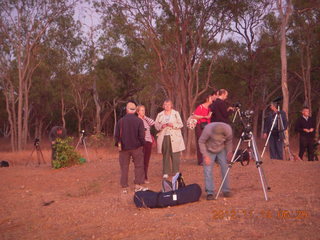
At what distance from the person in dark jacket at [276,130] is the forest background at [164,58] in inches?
207

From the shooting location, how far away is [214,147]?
682cm

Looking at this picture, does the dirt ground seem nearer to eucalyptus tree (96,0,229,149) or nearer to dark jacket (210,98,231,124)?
dark jacket (210,98,231,124)

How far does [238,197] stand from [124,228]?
7.37 ft

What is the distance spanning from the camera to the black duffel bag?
6.62m

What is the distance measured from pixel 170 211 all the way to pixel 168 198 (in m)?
0.31

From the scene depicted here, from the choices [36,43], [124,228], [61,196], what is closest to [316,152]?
[61,196]

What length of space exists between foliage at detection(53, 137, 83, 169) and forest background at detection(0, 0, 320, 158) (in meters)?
5.99

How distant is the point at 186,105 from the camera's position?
1858 cm

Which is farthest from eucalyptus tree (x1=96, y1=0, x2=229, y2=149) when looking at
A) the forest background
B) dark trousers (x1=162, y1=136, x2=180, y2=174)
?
dark trousers (x1=162, y1=136, x2=180, y2=174)

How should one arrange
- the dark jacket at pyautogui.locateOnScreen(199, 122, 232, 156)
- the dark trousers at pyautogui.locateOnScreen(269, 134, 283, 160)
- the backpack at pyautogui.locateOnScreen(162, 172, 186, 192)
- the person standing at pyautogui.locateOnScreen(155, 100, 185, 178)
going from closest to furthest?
the dark jacket at pyautogui.locateOnScreen(199, 122, 232, 156)
the backpack at pyautogui.locateOnScreen(162, 172, 186, 192)
the person standing at pyautogui.locateOnScreen(155, 100, 185, 178)
the dark trousers at pyautogui.locateOnScreen(269, 134, 283, 160)

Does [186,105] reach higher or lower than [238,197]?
higher

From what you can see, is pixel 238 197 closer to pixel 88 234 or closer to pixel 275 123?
pixel 88 234

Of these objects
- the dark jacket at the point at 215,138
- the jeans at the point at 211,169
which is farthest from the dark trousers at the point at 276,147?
the dark jacket at the point at 215,138

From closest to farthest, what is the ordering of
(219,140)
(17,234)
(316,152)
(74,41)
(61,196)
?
(17,234)
(219,140)
(61,196)
(316,152)
(74,41)
